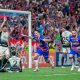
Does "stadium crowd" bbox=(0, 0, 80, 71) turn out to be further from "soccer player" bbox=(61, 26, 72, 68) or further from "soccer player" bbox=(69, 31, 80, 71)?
"soccer player" bbox=(69, 31, 80, 71)

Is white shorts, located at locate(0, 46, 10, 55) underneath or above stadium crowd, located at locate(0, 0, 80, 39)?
underneath

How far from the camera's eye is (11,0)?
37156 millimetres

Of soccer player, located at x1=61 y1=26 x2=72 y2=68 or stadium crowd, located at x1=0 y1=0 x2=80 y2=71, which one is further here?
stadium crowd, located at x1=0 y1=0 x2=80 y2=71

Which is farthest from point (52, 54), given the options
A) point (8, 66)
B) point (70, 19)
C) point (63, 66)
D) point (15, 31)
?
point (70, 19)

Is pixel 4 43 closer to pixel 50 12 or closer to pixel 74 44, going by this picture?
pixel 74 44

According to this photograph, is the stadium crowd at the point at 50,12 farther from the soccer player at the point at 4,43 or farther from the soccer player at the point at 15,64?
the soccer player at the point at 15,64

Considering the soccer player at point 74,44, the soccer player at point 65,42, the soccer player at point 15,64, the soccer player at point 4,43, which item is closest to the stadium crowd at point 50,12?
the soccer player at point 65,42

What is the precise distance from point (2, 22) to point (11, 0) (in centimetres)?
1323

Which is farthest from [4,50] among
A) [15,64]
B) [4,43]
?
[15,64]

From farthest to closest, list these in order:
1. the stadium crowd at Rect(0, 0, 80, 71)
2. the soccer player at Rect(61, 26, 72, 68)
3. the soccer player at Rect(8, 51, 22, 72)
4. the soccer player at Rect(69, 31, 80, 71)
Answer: the stadium crowd at Rect(0, 0, 80, 71) → the soccer player at Rect(61, 26, 72, 68) → the soccer player at Rect(69, 31, 80, 71) → the soccer player at Rect(8, 51, 22, 72)

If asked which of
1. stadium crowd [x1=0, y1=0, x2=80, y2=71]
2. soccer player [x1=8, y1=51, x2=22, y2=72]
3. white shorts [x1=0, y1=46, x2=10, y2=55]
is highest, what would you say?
stadium crowd [x1=0, y1=0, x2=80, y2=71]

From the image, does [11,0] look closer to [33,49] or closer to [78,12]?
[78,12]

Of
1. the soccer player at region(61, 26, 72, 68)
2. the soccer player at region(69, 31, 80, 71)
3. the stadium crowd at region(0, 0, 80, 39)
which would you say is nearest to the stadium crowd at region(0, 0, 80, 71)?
the stadium crowd at region(0, 0, 80, 39)

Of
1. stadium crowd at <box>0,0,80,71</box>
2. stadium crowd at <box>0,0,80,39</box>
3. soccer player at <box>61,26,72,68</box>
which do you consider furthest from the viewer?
stadium crowd at <box>0,0,80,39</box>
